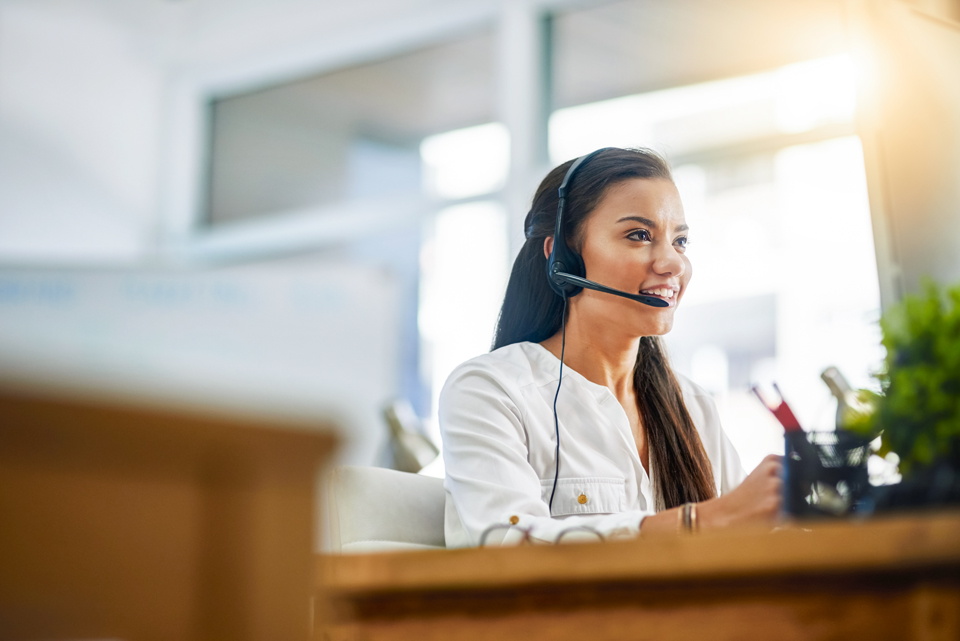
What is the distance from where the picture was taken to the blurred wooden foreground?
0.44 metres

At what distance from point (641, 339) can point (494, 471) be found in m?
0.50

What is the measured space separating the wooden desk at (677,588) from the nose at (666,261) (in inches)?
34.4

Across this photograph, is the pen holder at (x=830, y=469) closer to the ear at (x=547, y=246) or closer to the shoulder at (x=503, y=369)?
the shoulder at (x=503, y=369)

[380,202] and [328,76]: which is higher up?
[328,76]

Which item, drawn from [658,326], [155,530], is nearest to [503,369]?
[658,326]

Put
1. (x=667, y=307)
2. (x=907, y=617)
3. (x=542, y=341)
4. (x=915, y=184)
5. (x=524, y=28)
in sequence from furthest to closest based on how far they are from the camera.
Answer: (x=524, y=28)
(x=542, y=341)
(x=667, y=307)
(x=915, y=184)
(x=907, y=617)

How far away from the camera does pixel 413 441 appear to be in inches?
67.8

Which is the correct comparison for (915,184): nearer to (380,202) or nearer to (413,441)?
(413,441)

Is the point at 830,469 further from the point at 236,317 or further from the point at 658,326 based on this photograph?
the point at 236,317

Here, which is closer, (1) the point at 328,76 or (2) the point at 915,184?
(2) the point at 915,184

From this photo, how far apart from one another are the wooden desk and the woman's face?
33.8 inches

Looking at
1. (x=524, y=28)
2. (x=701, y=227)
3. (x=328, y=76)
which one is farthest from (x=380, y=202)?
(x=701, y=227)

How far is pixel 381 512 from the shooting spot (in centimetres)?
127

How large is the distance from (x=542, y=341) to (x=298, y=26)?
10.3ft
